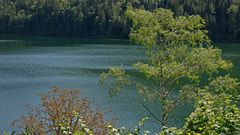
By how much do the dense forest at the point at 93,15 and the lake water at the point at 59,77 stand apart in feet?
111

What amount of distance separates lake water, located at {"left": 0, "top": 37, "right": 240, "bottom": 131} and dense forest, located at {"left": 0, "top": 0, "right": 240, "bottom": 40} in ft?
111

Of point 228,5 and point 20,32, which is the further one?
point 20,32

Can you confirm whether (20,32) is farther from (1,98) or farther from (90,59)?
(1,98)

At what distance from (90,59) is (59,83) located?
25.5 meters

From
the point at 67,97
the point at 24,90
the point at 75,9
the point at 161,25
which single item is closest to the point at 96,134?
the point at 67,97

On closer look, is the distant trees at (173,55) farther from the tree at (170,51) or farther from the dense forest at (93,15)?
the dense forest at (93,15)

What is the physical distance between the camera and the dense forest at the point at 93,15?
4931 inches

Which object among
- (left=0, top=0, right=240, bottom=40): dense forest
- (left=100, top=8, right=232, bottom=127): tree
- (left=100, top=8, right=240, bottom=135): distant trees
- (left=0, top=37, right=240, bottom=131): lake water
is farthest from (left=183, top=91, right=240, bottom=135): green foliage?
(left=0, top=0, right=240, bottom=40): dense forest

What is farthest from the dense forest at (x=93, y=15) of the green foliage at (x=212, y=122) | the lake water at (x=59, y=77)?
the green foliage at (x=212, y=122)

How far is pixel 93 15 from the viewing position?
148 meters

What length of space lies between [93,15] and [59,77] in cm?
8888

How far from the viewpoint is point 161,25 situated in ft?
54.6

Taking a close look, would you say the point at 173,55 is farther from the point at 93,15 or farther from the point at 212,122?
the point at 93,15

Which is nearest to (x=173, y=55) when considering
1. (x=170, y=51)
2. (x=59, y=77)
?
(x=170, y=51)
